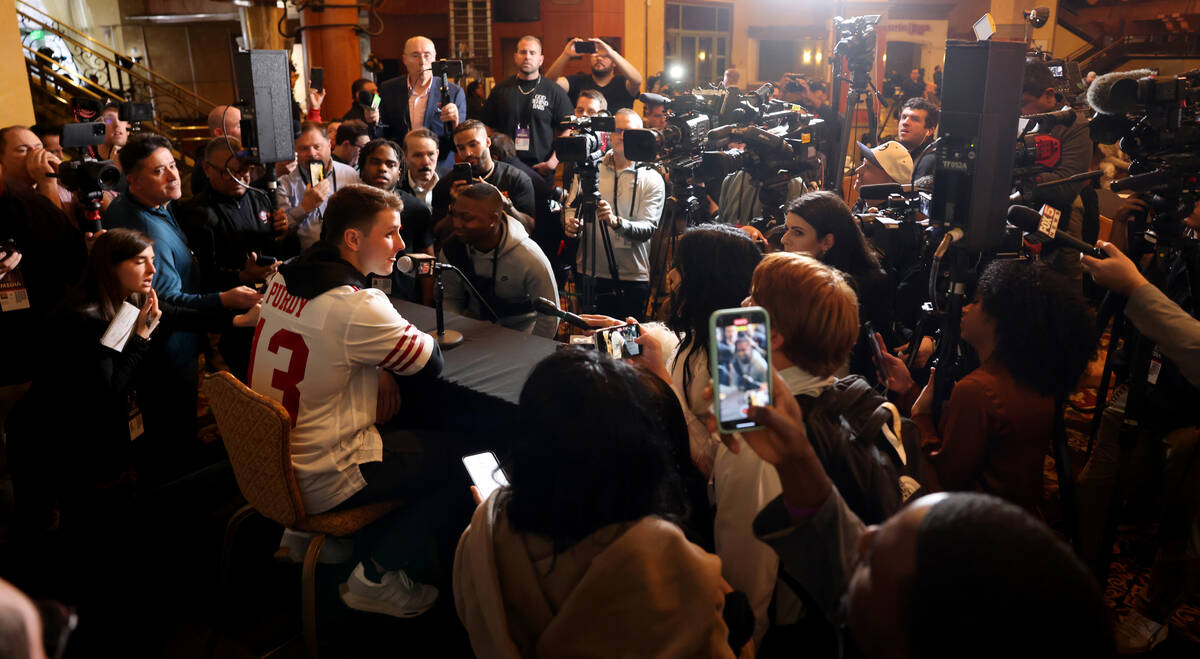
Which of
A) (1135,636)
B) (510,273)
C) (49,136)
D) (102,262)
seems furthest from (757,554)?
(49,136)

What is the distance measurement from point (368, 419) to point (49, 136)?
3689 mm

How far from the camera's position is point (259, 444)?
191 centimetres

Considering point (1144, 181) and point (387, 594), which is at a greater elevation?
point (1144, 181)

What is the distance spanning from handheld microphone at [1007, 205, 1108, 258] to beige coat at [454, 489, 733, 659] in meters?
1.80

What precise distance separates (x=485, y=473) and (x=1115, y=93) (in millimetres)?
2375

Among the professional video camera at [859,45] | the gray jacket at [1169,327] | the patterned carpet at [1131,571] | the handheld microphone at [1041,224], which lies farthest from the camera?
the professional video camera at [859,45]

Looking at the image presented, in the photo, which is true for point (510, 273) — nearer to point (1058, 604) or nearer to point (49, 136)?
point (1058, 604)

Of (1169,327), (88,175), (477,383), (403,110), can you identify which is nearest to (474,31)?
(403,110)

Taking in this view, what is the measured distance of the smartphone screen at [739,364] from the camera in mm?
1153

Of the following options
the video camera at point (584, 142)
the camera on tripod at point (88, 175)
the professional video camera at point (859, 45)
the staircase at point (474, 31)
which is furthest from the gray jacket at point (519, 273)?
the staircase at point (474, 31)

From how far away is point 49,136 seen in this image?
4.43m

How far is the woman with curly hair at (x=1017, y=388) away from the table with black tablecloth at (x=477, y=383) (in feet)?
3.72

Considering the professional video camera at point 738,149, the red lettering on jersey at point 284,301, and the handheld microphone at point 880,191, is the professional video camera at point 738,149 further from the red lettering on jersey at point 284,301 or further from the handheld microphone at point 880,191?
the red lettering on jersey at point 284,301

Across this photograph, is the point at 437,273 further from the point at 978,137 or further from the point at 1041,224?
the point at 1041,224
